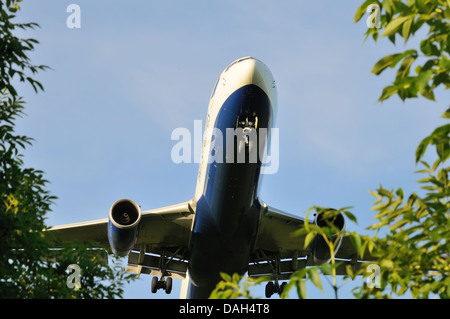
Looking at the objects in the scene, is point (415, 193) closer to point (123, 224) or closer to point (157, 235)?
point (123, 224)

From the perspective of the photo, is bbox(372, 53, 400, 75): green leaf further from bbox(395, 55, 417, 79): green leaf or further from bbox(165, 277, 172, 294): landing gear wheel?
bbox(165, 277, 172, 294): landing gear wheel

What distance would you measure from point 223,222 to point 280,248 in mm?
4817

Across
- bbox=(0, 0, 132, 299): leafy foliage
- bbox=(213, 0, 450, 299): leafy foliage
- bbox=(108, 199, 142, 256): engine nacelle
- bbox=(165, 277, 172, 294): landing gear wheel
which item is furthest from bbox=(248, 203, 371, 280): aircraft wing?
bbox=(213, 0, 450, 299): leafy foliage

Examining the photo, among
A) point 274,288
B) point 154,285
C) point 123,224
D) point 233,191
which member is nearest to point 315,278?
point 233,191

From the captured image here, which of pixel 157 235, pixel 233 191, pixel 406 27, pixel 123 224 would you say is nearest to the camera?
pixel 406 27

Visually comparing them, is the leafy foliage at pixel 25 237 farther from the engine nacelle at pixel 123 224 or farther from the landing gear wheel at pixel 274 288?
the landing gear wheel at pixel 274 288

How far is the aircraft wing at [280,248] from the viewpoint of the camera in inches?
802

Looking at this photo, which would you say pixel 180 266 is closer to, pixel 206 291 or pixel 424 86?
pixel 206 291

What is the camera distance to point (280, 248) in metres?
21.7
